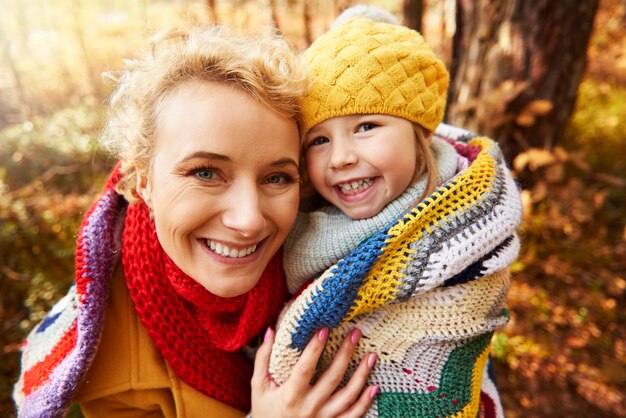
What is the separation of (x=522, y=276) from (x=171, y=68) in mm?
2965

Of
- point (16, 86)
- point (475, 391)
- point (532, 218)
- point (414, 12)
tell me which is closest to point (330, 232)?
point (475, 391)

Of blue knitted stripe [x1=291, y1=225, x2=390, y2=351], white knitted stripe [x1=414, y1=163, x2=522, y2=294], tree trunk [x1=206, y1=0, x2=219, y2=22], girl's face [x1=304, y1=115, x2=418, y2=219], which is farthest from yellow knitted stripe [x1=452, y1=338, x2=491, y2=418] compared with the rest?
tree trunk [x1=206, y1=0, x2=219, y2=22]

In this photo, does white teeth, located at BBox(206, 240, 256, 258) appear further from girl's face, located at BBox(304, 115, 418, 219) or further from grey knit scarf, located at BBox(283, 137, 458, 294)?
girl's face, located at BBox(304, 115, 418, 219)

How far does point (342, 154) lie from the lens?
1.55m

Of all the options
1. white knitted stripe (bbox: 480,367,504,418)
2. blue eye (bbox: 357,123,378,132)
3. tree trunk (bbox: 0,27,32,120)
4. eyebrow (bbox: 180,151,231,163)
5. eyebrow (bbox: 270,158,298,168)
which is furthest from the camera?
tree trunk (bbox: 0,27,32,120)

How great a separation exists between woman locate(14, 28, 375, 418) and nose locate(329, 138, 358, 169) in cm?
15

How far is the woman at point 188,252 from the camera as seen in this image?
1.34m

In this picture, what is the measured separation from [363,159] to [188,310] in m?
0.81

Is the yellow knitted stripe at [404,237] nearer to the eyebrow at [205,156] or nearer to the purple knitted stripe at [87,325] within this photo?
the eyebrow at [205,156]

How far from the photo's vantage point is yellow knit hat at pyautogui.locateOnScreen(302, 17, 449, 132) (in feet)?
5.03

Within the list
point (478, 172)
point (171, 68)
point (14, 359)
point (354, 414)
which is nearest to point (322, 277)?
point (354, 414)

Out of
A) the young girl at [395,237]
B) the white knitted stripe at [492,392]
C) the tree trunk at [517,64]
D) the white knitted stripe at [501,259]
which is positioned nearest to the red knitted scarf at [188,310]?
the young girl at [395,237]

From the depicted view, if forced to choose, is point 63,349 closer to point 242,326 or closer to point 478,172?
point 242,326

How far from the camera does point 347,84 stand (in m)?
1.52
